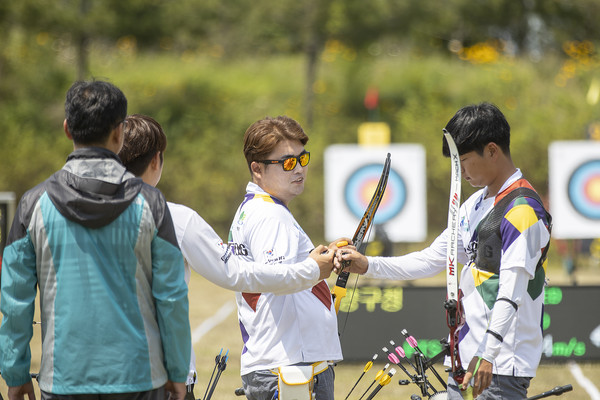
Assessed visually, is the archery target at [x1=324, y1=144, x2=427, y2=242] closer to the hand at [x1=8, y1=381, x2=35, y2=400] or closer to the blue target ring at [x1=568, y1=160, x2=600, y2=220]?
the blue target ring at [x1=568, y1=160, x2=600, y2=220]

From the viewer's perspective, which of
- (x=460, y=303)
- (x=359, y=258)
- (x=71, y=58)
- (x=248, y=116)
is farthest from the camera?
(x=71, y=58)

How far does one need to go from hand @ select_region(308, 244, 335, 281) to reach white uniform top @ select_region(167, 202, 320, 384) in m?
0.10

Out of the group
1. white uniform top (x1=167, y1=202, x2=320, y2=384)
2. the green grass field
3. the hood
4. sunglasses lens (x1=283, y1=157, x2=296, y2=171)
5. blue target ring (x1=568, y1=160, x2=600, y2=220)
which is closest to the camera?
the hood

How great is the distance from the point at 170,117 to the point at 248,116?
1615 millimetres

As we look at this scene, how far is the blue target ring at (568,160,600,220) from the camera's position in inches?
280

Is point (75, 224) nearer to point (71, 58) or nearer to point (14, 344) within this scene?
point (14, 344)

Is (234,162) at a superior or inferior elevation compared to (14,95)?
inferior

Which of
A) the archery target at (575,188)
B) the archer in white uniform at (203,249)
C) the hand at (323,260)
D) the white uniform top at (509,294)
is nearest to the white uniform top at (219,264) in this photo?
the archer in white uniform at (203,249)

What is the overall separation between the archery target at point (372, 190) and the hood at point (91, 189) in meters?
5.56

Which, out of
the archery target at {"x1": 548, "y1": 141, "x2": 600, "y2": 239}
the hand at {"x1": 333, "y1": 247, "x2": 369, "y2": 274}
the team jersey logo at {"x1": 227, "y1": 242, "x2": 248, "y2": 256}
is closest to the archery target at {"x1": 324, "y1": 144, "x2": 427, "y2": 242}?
the archery target at {"x1": 548, "y1": 141, "x2": 600, "y2": 239}

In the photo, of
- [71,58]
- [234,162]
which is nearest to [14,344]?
[234,162]

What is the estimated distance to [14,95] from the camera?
1495 cm

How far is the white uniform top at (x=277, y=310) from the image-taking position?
1974mm

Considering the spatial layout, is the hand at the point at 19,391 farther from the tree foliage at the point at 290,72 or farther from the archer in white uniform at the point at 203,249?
the tree foliage at the point at 290,72
